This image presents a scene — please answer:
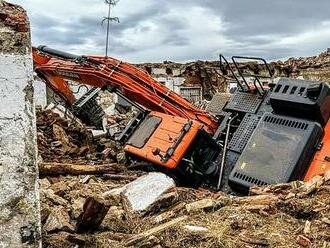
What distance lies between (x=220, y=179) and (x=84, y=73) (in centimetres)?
320

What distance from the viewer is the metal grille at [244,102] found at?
28.0 feet

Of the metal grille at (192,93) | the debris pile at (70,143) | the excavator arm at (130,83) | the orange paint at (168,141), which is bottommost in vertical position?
the debris pile at (70,143)

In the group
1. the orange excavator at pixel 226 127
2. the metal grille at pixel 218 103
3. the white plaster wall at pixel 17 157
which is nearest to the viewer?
the white plaster wall at pixel 17 157

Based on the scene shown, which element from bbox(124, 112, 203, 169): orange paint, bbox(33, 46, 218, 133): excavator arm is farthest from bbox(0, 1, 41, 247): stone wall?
bbox(33, 46, 218, 133): excavator arm

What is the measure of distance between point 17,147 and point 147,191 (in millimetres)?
2350

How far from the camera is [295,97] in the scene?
24.6 feet

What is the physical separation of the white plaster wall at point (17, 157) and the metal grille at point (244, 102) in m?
5.62

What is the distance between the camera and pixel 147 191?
5402 millimetres

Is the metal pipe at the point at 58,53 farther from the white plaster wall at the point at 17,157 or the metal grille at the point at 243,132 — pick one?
the white plaster wall at the point at 17,157

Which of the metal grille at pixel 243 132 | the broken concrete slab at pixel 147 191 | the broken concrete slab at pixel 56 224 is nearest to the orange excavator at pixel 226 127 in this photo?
the metal grille at pixel 243 132

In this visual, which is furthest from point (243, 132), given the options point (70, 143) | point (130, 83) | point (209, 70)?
point (209, 70)

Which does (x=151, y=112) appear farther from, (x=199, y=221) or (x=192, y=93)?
(x=192, y=93)

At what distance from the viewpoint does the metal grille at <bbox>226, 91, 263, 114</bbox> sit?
28.0 ft

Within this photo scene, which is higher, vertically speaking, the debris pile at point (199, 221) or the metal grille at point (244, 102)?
the metal grille at point (244, 102)
